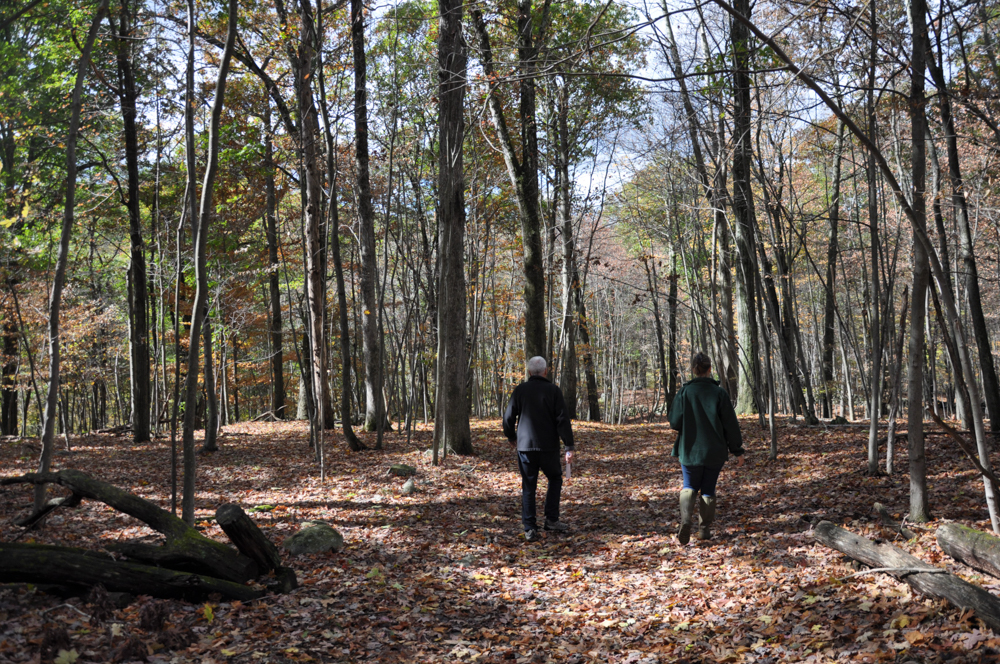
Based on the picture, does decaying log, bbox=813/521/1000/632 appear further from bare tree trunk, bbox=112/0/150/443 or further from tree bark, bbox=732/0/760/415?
bare tree trunk, bbox=112/0/150/443

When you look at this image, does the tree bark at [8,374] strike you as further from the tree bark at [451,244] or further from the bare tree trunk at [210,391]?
the tree bark at [451,244]

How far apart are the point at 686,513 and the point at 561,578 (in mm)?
1397

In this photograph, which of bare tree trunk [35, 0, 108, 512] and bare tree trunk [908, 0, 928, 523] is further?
bare tree trunk [35, 0, 108, 512]

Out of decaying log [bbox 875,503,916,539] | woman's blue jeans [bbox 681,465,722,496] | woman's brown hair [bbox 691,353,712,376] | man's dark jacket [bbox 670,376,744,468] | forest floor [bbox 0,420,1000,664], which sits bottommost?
forest floor [bbox 0,420,1000,664]

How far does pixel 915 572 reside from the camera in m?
3.94

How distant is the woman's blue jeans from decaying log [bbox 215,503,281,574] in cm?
376

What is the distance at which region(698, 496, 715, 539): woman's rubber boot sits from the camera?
588 cm

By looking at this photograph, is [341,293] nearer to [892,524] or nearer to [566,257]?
[566,257]

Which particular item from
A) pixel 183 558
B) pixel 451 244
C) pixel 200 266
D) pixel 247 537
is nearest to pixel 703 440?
pixel 247 537

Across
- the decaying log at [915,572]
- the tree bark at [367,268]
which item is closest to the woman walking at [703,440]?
the decaying log at [915,572]

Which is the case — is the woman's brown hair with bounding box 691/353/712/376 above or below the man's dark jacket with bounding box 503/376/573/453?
above

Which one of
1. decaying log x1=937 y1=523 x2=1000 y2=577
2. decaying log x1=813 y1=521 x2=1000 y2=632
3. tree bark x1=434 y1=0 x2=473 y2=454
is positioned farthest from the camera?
tree bark x1=434 y1=0 x2=473 y2=454

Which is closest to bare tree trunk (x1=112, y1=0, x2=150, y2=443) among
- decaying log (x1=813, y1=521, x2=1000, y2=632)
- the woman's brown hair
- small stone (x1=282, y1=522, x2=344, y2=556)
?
small stone (x1=282, y1=522, x2=344, y2=556)

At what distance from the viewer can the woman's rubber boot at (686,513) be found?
231 inches
